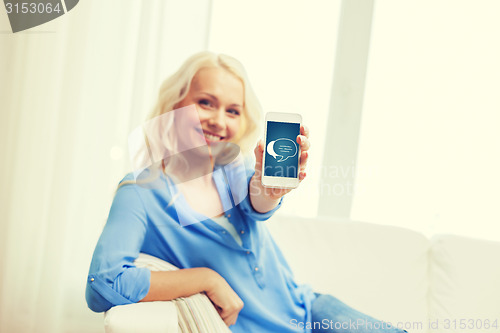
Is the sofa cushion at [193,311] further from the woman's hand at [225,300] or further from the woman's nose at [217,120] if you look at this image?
the woman's nose at [217,120]

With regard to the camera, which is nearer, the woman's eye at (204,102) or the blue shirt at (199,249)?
the blue shirt at (199,249)

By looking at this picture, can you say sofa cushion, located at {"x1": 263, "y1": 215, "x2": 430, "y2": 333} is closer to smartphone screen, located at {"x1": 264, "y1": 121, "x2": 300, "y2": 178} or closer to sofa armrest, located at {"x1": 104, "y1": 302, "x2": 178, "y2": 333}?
smartphone screen, located at {"x1": 264, "y1": 121, "x2": 300, "y2": 178}

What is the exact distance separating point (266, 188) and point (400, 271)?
64 centimetres

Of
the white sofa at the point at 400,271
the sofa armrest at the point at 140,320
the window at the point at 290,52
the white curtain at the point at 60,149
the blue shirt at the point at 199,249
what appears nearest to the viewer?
the sofa armrest at the point at 140,320

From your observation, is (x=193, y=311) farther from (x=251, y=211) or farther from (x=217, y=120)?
(x=217, y=120)

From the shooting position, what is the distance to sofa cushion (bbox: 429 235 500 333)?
1366mm

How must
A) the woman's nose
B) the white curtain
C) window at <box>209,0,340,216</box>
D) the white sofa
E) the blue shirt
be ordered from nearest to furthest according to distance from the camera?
the blue shirt → the woman's nose → the white sofa → the white curtain → window at <box>209,0,340,216</box>

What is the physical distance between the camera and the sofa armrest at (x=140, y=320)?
32.6 inches

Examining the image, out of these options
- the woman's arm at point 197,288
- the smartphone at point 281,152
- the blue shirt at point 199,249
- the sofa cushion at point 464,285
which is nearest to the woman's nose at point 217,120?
the blue shirt at point 199,249

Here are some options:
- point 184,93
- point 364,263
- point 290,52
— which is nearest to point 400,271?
point 364,263

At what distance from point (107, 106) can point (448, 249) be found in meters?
1.32

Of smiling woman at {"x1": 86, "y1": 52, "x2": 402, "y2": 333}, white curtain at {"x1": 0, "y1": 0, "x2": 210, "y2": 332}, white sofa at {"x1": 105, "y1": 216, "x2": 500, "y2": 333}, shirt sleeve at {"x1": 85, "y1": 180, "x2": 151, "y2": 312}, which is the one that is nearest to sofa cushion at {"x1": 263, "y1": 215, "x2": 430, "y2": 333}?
white sofa at {"x1": 105, "y1": 216, "x2": 500, "y2": 333}

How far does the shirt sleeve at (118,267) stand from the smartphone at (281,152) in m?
0.32

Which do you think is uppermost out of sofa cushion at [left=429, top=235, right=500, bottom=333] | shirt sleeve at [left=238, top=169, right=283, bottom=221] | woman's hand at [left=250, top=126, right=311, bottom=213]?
woman's hand at [left=250, top=126, right=311, bottom=213]
